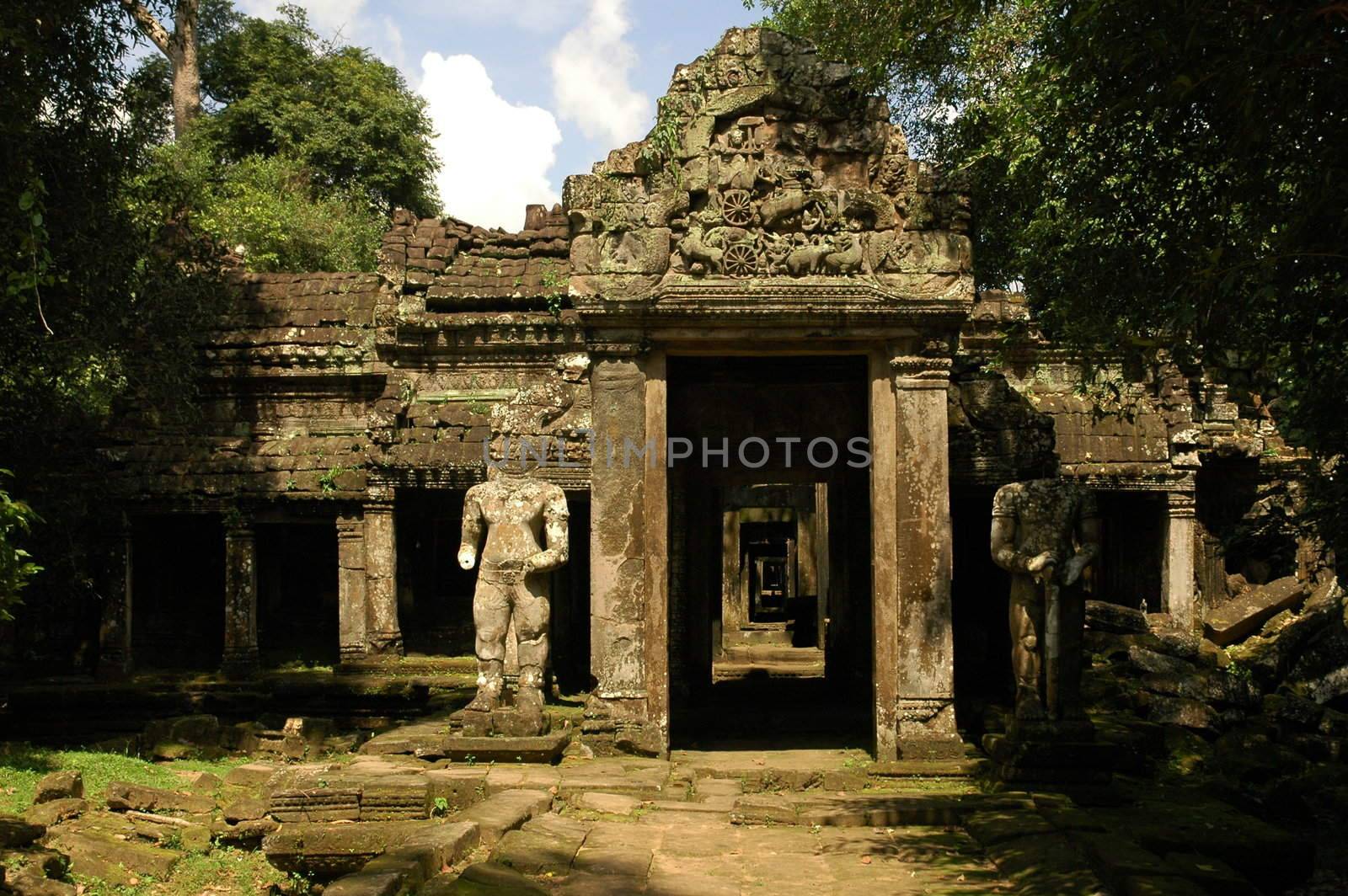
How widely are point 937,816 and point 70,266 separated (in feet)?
32.2

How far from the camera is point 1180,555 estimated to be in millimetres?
16844

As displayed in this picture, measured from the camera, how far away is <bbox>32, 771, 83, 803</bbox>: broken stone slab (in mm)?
9430

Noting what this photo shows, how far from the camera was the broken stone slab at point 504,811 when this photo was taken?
7.12 metres

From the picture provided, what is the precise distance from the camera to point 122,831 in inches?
360

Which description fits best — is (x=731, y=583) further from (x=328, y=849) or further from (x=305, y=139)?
(x=328, y=849)

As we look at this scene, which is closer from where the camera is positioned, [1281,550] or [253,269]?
[1281,550]

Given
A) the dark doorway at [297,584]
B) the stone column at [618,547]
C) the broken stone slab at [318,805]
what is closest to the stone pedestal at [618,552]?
the stone column at [618,547]

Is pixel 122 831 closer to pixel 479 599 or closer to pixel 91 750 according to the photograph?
pixel 479 599

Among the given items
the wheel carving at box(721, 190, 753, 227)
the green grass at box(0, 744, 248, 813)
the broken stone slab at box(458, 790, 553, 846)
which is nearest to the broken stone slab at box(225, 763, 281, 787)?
the green grass at box(0, 744, 248, 813)

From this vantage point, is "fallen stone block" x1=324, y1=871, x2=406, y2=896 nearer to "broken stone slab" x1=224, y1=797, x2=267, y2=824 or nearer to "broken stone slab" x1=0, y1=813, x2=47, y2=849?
"broken stone slab" x1=0, y1=813, x2=47, y2=849

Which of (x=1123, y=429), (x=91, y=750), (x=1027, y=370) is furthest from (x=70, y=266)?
(x=1123, y=429)

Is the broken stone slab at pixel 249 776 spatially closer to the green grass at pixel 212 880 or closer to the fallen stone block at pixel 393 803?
the green grass at pixel 212 880

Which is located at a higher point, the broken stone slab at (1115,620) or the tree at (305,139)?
the tree at (305,139)

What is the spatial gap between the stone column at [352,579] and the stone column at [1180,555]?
10276mm
